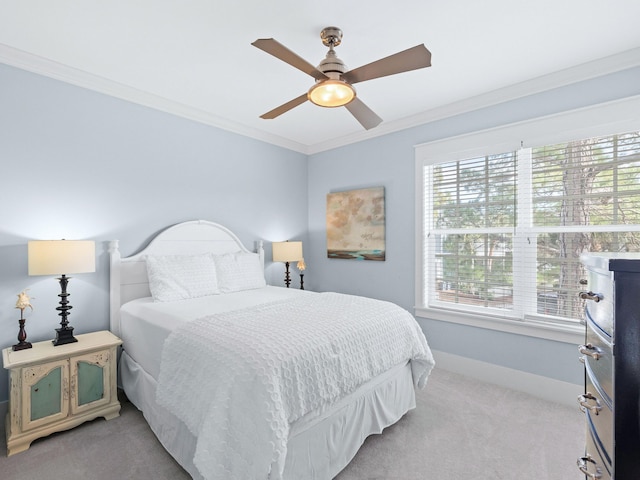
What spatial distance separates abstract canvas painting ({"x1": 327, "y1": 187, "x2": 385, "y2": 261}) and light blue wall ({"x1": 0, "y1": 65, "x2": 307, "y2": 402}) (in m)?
1.27

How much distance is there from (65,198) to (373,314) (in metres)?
2.61

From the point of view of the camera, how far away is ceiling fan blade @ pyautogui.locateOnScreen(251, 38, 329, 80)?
1603mm

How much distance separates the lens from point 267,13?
6.34 ft

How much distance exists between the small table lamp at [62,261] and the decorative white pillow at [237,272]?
3.59 ft

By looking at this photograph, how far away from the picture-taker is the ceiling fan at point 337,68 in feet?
5.45

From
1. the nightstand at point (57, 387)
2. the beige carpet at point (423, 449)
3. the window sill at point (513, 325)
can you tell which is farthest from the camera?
the window sill at point (513, 325)

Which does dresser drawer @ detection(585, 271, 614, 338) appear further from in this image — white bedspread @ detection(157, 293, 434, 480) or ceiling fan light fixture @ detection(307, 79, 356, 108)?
ceiling fan light fixture @ detection(307, 79, 356, 108)

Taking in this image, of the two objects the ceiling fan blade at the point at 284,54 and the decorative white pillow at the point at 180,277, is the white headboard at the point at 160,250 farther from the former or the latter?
the ceiling fan blade at the point at 284,54

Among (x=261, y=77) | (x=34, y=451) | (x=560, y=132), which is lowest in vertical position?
(x=34, y=451)

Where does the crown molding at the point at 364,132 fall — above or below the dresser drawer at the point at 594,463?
above

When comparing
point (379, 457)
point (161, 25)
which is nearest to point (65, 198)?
point (161, 25)

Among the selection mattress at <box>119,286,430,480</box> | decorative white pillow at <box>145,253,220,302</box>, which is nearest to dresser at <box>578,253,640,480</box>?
mattress at <box>119,286,430,480</box>

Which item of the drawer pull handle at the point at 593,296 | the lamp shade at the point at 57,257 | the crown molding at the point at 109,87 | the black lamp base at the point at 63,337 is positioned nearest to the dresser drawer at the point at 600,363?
the drawer pull handle at the point at 593,296

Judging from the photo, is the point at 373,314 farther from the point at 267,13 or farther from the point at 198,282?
the point at 267,13
